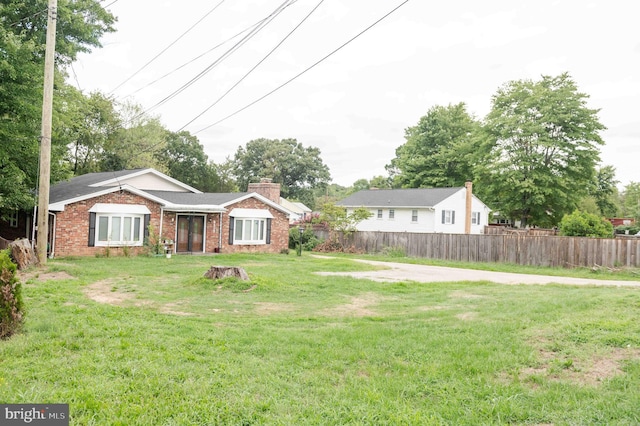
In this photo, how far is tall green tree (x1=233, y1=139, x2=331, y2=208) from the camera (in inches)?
2416

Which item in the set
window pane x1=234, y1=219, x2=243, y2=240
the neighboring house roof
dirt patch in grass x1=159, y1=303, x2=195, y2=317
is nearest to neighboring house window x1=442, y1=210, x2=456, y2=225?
window pane x1=234, y1=219, x2=243, y2=240

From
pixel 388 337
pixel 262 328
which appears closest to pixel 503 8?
pixel 388 337

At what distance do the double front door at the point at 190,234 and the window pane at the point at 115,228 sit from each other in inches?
115

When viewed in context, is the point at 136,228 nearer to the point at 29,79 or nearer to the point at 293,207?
the point at 29,79

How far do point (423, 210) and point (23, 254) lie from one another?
25143 mm

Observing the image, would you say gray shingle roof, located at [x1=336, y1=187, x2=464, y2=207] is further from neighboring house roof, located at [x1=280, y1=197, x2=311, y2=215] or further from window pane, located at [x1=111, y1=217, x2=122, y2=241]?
window pane, located at [x1=111, y1=217, x2=122, y2=241]

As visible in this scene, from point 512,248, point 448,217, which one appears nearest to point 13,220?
point 512,248

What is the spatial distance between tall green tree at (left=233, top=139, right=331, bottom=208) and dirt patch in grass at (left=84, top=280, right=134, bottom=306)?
49.6 meters

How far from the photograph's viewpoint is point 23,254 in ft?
42.3

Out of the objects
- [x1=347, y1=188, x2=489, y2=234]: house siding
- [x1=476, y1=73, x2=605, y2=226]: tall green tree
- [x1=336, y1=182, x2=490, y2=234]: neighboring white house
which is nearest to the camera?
[x1=347, y1=188, x2=489, y2=234]: house siding

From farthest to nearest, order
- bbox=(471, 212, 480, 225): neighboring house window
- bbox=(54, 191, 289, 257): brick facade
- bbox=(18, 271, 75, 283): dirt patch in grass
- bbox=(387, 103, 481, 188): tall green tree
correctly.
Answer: bbox=(387, 103, 481, 188): tall green tree → bbox=(471, 212, 480, 225): neighboring house window → bbox=(54, 191, 289, 257): brick facade → bbox=(18, 271, 75, 283): dirt patch in grass

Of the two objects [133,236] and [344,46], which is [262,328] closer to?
[344,46]

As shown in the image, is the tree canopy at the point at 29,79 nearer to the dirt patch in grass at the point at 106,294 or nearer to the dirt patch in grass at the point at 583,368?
the dirt patch in grass at the point at 106,294

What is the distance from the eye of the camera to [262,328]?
7.00 m
